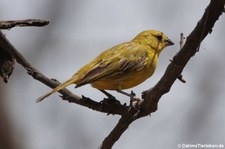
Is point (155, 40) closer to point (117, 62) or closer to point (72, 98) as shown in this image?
point (117, 62)

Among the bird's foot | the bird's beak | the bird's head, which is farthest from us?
the bird's head

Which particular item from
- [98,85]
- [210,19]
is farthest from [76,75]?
[210,19]

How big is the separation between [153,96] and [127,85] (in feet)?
6.04

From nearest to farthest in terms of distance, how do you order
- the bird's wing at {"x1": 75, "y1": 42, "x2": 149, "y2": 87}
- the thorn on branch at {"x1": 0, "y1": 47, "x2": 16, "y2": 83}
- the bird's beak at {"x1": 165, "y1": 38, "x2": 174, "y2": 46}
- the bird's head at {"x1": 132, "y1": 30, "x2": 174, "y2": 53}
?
1. the thorn on branch at {"x1": 0, "y1": 47, "x2": 16, "y2": 83}
2. the bird's wing at {"x1": 75, "y1": 42, "x2": 149, "y2": 87}
3. the bird's beak at {"x1": 165, "y1": 38, "x2": 174, "y2": 46}
4. the bird's head at {"x1": 132, "y1": 30, "x2": 174, "y2": 53}

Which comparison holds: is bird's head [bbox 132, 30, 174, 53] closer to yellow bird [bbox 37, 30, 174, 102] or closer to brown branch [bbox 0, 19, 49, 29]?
yellow bird [bbox 37, 30, 174, 102]

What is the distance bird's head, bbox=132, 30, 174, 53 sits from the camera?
7366 millimetres

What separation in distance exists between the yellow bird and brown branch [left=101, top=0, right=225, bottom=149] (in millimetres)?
1134

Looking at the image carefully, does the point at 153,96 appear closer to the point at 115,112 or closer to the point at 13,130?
the point at 115,112

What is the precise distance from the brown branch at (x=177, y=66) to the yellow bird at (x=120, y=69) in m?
1.13

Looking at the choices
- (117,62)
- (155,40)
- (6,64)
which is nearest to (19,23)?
(6,64)

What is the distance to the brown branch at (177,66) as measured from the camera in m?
3.62

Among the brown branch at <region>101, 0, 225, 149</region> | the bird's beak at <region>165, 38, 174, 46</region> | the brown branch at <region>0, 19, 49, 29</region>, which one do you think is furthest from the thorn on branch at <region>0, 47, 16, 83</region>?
the bird's beak at <region>165, 38, 174, 46</region>

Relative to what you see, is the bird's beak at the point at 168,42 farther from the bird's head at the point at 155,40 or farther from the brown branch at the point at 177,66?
the brown branch at the point at 177,66

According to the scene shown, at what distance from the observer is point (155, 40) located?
7.51m
